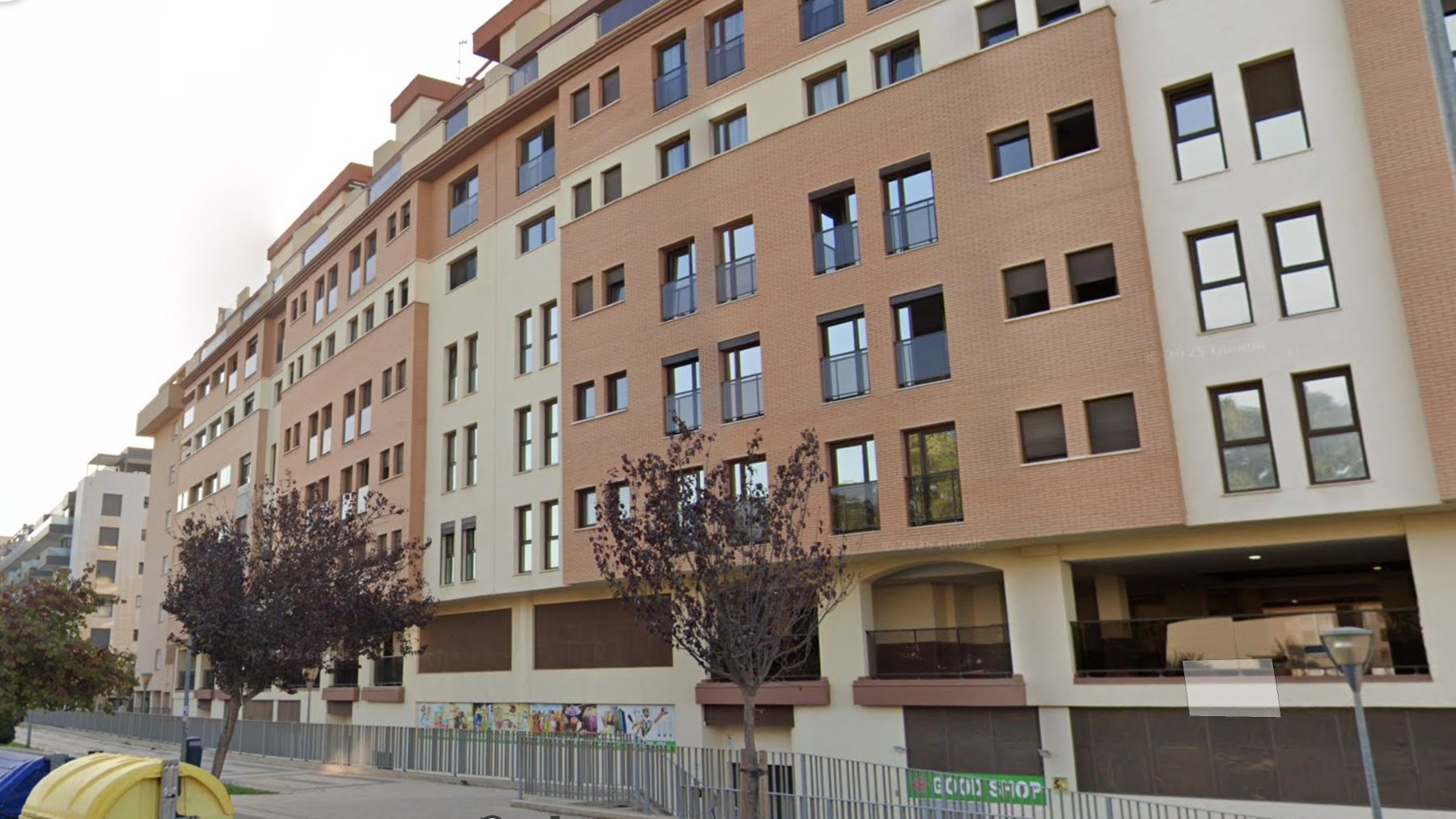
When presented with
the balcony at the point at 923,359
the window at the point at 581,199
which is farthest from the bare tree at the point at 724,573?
the window at the point at 581,199

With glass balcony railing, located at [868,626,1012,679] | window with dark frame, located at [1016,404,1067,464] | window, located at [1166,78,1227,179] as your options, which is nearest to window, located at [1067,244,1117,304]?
window, located at [1166,78,1227,179]

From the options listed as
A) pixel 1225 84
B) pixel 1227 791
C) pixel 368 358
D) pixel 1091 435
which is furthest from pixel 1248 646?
pixel 368 358

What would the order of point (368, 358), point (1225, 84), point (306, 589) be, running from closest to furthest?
1. point (1225, 84)
2. point (306, 589)
3. point (368, 358)

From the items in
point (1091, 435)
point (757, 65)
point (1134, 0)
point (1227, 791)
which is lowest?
point (1227, 791)

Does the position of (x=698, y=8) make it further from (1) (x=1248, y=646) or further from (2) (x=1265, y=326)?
(1) (x=1248, y=646)

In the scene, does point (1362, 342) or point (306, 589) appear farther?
point (306, 589)

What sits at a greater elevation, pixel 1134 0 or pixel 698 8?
pixel 698 8

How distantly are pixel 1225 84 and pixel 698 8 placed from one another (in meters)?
13.4

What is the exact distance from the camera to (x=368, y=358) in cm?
3853

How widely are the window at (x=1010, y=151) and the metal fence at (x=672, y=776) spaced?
11497 millimetres

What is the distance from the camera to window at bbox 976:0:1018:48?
22000mm

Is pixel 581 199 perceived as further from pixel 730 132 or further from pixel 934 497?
pixel 934 497

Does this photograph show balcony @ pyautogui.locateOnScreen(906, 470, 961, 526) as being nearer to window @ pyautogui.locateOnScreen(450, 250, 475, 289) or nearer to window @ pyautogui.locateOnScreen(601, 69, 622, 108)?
window @ pyautogui.locateOnScreen(601, 69, 622, 108)

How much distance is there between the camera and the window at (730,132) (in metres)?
26.4
